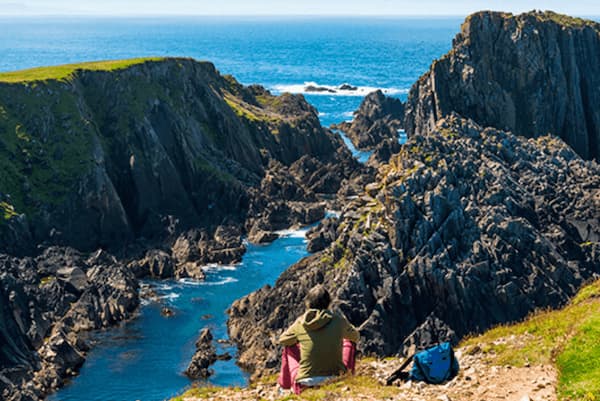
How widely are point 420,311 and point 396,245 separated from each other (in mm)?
5558

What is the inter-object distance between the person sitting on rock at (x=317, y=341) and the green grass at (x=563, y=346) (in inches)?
215

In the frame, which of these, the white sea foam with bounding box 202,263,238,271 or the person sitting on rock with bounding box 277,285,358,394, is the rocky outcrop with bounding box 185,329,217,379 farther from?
the person sitting on rock with bounding box 277,285,358,394

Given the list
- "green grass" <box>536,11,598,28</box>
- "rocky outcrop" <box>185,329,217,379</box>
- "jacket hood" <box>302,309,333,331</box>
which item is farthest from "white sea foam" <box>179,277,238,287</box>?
"jacket hood" <box>302,309,333,331</box>

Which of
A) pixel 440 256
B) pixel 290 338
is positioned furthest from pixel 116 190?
pixel 290 338

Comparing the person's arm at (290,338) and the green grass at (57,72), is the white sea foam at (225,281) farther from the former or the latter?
the person's arm at (290,338)

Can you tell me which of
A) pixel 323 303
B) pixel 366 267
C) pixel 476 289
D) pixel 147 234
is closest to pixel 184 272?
pixel 147 234

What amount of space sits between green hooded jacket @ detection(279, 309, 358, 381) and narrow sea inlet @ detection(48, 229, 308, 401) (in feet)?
104

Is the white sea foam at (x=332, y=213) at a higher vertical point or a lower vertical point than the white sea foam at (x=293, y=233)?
higher

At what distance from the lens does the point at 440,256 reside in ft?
184

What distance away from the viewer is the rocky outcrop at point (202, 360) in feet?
186

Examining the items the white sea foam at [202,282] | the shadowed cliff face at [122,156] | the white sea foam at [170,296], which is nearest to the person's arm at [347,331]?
the white sea foam at [170,296]

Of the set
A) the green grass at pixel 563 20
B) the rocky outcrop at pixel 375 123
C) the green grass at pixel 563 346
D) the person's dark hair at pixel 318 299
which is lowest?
the rocky outcrop at pixel 375 123

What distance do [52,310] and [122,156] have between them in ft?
106

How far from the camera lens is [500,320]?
53750mm
